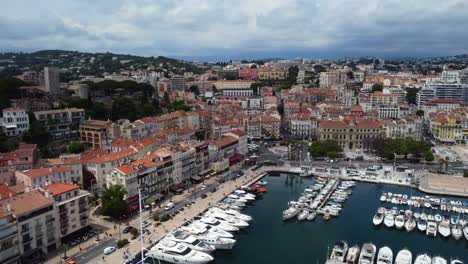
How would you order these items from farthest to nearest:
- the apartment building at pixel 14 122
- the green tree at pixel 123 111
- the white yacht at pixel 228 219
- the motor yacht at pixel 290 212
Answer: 1. the green tree at pixel 123 111
2. the apartment building at pixel 14 122
3. the motor yacht at pixel 290 212
4. the white yacht at pixel 228 219

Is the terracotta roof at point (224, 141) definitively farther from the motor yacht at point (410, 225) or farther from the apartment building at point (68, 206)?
the motor yacht at point (410, 225)

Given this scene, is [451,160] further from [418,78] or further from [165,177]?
[418,78]

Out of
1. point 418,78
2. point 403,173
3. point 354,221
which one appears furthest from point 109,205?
point 418,78

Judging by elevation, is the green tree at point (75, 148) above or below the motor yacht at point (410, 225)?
above

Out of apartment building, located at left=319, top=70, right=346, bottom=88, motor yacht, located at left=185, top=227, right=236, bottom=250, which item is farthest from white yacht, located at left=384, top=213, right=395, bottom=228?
apartment building, located at left=319, top=70, right=346, bottom=88

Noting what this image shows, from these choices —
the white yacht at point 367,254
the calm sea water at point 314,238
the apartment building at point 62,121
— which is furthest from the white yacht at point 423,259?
the apartment building at point 62,121

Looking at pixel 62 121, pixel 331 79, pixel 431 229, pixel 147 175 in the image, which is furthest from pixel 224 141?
pixel 331 79
